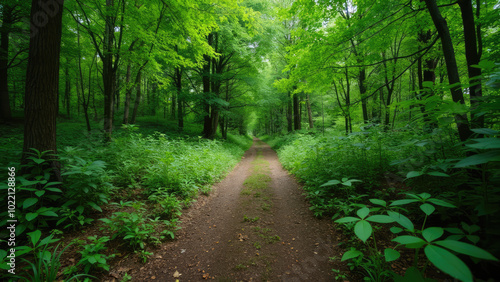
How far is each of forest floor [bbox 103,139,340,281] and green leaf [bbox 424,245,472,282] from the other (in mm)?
1656

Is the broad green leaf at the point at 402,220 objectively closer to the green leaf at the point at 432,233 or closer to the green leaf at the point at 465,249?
the green leaf at the point at 432,233

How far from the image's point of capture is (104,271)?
2307 millimetres

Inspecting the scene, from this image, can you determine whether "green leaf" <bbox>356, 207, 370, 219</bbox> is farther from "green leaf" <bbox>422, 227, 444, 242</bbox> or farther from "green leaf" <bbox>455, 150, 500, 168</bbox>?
"green leaf" <bbox>455, 150, 500, 168</bbox>

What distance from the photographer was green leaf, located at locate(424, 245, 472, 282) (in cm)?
87

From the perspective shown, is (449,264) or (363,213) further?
(363,213)

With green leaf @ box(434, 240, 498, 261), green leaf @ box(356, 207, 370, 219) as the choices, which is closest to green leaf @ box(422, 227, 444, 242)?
green leaf @ box(434, 240, 498, 261)

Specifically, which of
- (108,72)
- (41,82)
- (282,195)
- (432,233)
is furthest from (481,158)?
(108,72)

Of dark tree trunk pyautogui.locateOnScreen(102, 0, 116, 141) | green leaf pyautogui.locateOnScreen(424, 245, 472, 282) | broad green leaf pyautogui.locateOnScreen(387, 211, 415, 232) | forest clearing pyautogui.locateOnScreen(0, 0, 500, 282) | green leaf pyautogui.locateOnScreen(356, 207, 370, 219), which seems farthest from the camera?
dark tree trunk pyautogui.locateOnScreen(102, 0, 116, 141)

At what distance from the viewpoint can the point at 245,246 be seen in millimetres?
3016

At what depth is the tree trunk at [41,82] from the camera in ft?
10.3

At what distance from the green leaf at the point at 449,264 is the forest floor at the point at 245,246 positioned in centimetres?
166

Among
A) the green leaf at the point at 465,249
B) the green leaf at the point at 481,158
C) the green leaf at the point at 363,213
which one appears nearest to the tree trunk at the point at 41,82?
the green leaf at the point at 363,213

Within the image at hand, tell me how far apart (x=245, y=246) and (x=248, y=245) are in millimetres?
57

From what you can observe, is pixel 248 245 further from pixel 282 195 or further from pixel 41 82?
pixel 41 82
